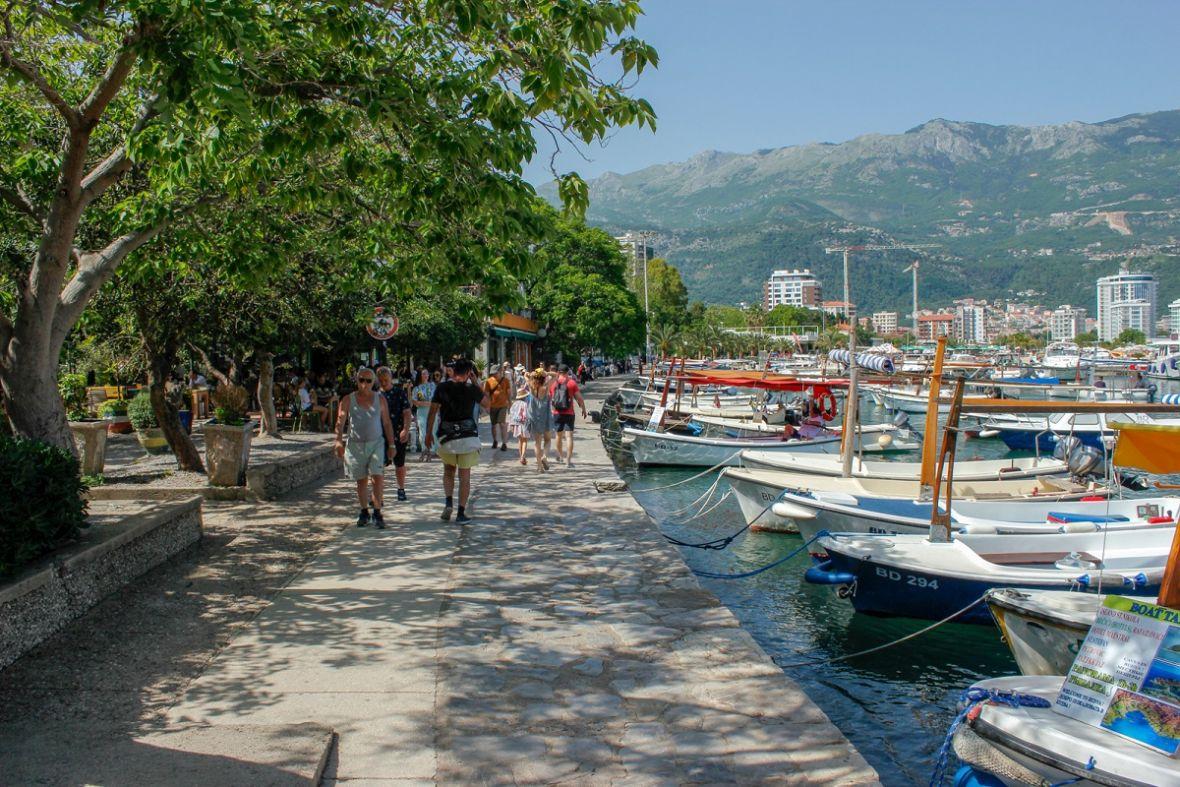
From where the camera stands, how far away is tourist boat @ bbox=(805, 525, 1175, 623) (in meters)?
9.19

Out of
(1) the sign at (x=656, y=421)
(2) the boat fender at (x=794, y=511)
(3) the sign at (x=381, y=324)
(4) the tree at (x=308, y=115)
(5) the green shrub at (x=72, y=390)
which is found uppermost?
(4) the tree at (x=308, y=115)

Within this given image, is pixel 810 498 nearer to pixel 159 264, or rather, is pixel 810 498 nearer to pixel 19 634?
pixel 159 264

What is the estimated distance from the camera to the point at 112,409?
20.2 meters

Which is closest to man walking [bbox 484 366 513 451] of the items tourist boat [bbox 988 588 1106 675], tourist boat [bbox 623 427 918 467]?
tourist boat [bbox 623 427 918 467]

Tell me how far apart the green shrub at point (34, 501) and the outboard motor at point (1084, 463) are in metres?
16.6

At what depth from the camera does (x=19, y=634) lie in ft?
18.7

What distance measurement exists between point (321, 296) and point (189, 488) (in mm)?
4621

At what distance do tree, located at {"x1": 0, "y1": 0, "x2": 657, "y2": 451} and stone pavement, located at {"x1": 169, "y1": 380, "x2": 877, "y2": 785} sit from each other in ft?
8.95

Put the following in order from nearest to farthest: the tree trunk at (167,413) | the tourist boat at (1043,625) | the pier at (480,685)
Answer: the pier at (480,685) → the tourist boat at (1043,625) → the tree trunk at (167,413)

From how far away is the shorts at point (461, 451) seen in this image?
32.9ft

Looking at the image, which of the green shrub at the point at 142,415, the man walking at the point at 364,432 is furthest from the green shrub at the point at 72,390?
the man walking at the point at 364,432

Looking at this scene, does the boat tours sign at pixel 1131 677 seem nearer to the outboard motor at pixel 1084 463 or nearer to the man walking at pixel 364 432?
the man walking at pixel 364 432

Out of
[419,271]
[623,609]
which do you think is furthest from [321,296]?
[623,609]

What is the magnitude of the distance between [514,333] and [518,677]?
4307cm
